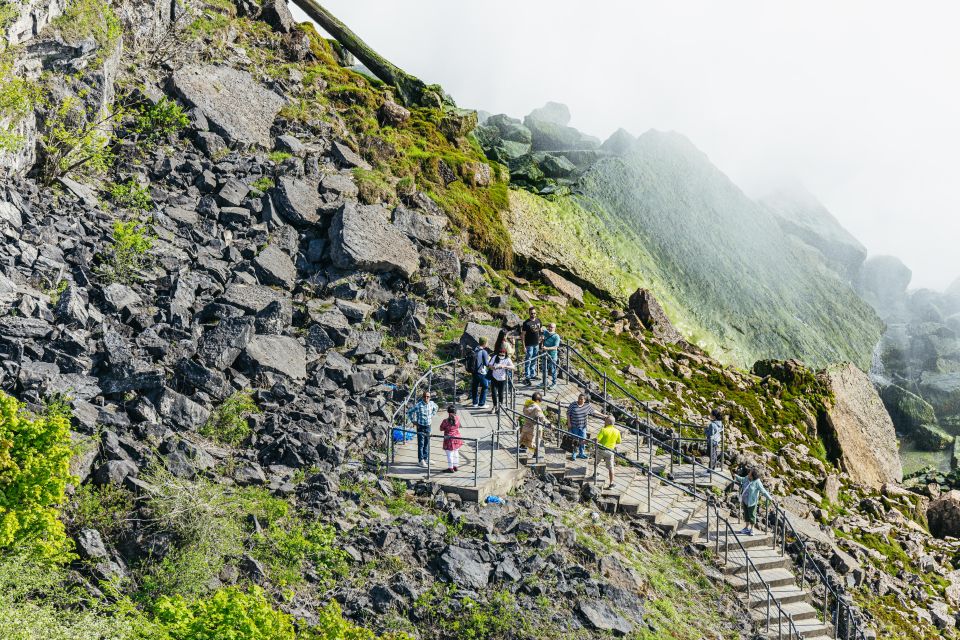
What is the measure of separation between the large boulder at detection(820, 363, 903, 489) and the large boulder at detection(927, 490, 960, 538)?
184 centimetres

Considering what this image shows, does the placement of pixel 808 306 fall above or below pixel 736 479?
above

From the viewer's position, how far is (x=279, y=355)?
56.3ft

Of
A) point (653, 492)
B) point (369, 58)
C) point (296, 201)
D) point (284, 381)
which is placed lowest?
point (653, 492)

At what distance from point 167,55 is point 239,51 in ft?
11.2

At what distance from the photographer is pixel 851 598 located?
16250 mm

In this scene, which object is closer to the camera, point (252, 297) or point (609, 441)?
point (609, 441)

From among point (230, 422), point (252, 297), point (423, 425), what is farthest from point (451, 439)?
point (252, 297)

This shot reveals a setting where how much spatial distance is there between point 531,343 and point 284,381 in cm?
713

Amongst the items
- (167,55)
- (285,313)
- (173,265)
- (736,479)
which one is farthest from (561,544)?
(167,55)

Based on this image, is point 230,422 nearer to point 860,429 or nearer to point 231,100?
point 231,100

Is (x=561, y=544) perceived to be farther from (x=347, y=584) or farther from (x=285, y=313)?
(x=285, y=313)

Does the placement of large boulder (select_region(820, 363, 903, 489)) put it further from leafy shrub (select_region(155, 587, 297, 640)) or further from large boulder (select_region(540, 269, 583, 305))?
leafy shrub (select_region(155, 587, 297, 640))

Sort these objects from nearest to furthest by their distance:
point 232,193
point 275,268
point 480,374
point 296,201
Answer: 1. point 480,374
2. point 275,268
3. point 232,193
4. point 296,201

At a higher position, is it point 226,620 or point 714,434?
point 714,434
